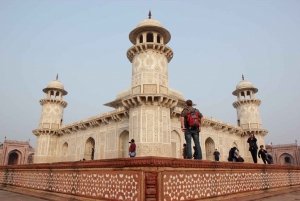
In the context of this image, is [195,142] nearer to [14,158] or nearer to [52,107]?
[52,107]

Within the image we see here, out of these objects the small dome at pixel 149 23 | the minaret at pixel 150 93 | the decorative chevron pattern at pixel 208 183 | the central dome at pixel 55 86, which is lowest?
the decorative chevron pattern at pixel 208 183

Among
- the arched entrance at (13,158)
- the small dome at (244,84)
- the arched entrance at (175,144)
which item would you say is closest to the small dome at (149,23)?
the arched entrance at (175,144)

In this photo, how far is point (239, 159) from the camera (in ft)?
34.7

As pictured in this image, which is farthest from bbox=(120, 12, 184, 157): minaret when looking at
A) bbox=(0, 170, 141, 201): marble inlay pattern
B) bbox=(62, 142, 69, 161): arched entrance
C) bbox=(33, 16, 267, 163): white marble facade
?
bbox=(62, 142, 69, 161): arched entrance

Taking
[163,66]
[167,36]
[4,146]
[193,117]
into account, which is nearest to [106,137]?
[163,66]

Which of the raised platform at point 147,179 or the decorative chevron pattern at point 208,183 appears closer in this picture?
the raised platform at point 147,179

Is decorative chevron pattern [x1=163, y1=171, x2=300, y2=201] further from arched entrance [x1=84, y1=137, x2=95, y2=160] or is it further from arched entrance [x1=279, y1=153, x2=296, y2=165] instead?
arched entrance [x1=279, y1=153, x2=296, y2=165]

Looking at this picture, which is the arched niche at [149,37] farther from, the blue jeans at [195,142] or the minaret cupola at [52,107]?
the minaret cupola at [52,107]

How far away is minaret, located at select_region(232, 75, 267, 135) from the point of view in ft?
87.4

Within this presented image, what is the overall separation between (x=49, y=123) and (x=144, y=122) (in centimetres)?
1655

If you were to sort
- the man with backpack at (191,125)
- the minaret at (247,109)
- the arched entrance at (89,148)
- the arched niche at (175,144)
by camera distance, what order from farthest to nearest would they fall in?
the minaret at (247,109) → the arched entrance at (89,148) → the arched niche at (175,144) → the man with backpack at (191,125)

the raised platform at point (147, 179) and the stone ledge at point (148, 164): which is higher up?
the stone ledge at point (148, 164)

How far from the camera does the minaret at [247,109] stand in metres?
26.6

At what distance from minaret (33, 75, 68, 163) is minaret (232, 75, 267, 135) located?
22.3 meters
